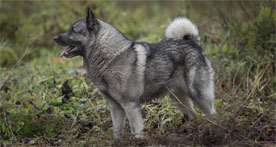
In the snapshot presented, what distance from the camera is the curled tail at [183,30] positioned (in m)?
4.68

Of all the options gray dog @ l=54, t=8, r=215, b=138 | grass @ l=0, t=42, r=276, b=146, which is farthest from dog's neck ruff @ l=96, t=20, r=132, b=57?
grass @ l=0, t=42, r=276, b=146

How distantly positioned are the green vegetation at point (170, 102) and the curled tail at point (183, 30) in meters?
0.95

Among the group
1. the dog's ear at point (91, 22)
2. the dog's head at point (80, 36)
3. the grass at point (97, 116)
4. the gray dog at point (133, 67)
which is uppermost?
the dog's ear at point (91, 22)

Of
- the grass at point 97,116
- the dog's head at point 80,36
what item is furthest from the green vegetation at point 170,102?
the dog's head at point 80,36

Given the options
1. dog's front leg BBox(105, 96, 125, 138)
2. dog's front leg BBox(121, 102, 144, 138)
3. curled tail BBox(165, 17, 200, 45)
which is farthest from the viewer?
curled tail BBox(165, 17, 200, 45)

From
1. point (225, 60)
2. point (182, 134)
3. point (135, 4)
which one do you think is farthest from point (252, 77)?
point (135, 4)

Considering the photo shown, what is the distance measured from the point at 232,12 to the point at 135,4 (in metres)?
6.09

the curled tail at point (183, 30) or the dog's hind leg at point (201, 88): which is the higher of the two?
the curled tail at point (183, 30)

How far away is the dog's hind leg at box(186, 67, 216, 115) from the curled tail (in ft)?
1.56

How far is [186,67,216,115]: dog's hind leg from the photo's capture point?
176 inches

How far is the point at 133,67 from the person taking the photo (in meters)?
4.15

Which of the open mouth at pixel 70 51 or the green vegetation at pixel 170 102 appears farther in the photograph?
the open mouth at pixel 70 51

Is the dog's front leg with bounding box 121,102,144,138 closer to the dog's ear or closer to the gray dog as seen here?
the gray dog

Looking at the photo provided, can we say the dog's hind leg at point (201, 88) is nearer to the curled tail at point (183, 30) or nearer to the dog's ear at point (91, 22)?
the curled tail at point (183, 30)
